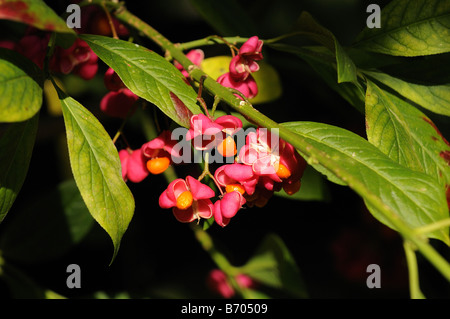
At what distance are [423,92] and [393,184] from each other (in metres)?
0.32

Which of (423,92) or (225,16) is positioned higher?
(225,16)

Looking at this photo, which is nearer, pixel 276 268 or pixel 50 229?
pixel 50 229

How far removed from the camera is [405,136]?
0.87 metres

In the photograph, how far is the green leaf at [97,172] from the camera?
30.6 inches

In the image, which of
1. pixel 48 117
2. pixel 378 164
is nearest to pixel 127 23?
pixel 378 164

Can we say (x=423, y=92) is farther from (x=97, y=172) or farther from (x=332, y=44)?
(x=97, y=172)

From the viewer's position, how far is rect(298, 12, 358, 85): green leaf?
2.57 feet

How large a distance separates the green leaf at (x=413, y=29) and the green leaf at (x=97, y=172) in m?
0.52

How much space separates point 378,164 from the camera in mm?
752

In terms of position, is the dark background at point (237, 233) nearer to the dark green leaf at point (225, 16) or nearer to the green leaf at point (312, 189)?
the dark green leaf at point (225, 16)

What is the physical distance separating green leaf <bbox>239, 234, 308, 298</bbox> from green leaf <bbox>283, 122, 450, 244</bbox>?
72 cm

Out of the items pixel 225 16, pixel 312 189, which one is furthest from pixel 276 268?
pixel 225 16

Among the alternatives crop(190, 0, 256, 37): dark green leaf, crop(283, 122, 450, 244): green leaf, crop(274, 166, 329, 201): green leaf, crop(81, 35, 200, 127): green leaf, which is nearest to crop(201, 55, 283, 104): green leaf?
crop(190, 0, 256, 37): dark green leaf

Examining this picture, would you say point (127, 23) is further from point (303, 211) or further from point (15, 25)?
point (303, 211)
